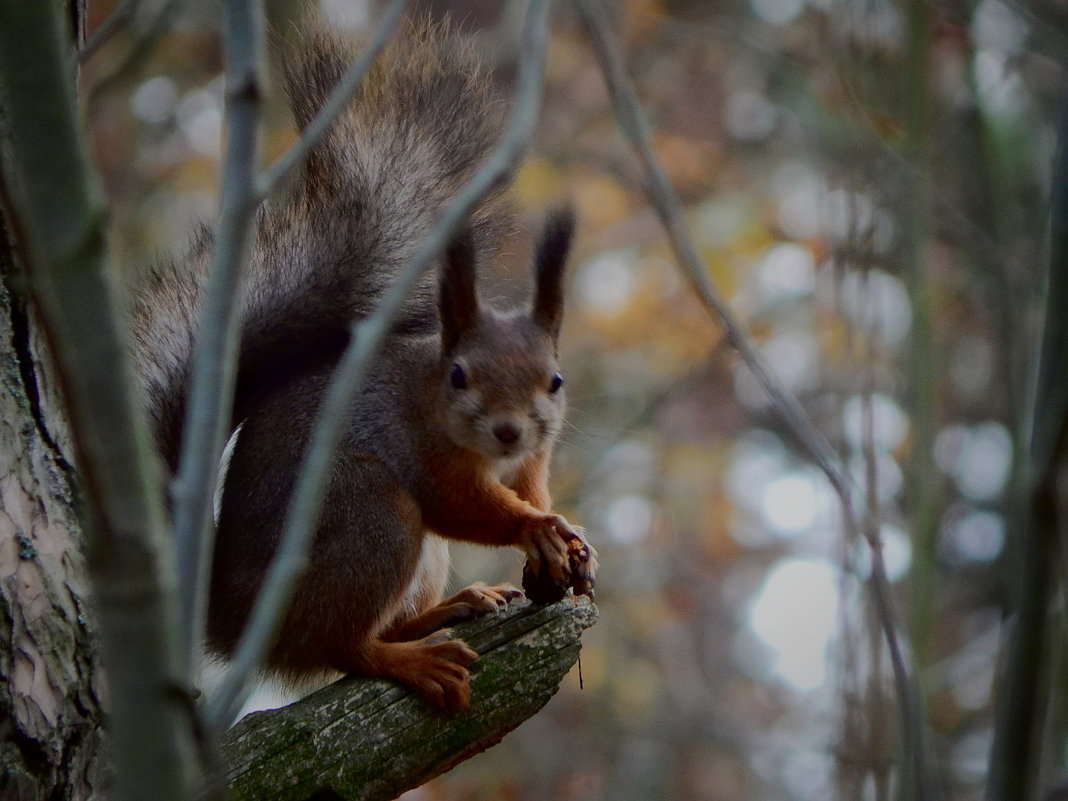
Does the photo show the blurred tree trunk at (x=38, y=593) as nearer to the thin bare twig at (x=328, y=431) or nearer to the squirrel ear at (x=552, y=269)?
the thin bare twig at (x=328, y=431)

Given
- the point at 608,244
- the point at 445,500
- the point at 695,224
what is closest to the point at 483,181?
the point at 445,500

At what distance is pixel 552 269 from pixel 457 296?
0.60ft

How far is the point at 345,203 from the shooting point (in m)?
2.24

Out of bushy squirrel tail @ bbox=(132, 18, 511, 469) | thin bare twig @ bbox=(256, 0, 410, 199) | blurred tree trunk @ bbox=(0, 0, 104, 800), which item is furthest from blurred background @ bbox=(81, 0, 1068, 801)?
thin bare twig @ bbox=(256, 0, 410, 199)

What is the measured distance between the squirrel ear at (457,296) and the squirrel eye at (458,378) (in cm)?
7

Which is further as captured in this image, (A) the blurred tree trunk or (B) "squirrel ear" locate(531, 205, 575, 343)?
(B) "squirrel ear" locate(531, 205, 575, 343)

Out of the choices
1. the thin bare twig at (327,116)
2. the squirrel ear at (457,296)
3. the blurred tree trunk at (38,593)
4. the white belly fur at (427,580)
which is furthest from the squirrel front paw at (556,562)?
the thin bare twig at (327,116)

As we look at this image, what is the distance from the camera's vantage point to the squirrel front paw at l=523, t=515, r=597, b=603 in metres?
1.84

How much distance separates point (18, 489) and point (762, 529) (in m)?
5.58

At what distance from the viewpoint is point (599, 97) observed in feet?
22.1

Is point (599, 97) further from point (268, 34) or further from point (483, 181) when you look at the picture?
point (483, 181)

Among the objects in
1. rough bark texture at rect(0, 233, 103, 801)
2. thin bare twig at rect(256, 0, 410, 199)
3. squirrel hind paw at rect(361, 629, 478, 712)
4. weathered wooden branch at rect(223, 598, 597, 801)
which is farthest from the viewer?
squirrel hind paw at rect(361, 629, 478, 712)

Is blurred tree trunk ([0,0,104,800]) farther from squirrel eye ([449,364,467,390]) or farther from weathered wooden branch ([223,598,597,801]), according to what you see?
squirrel eye ([449,364,467,390])

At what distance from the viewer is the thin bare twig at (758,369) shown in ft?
2.53
